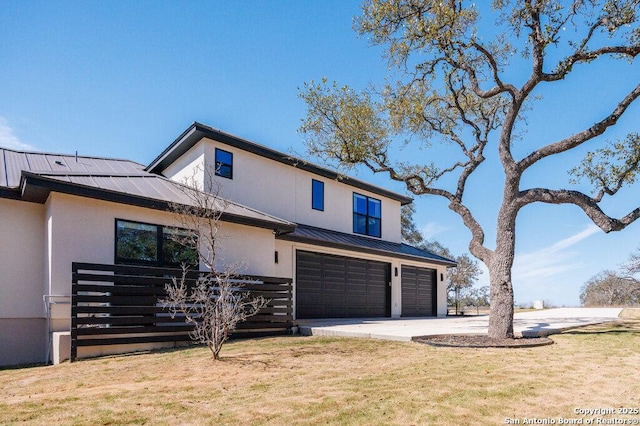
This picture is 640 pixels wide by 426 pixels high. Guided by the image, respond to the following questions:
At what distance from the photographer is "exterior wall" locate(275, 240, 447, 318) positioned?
13630mm

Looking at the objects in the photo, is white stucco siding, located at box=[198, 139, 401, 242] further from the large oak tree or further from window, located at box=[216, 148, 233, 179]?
the large oak tree

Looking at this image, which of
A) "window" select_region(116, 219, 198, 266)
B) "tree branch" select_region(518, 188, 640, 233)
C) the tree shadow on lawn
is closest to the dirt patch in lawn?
the tree shadow on lawn

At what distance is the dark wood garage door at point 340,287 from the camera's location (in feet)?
47.3

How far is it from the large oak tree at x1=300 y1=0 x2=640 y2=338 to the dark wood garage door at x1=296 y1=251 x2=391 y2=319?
4.44m

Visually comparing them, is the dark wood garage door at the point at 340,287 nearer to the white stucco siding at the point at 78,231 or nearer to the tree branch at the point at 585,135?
the white stucco siding at the point at 78,231

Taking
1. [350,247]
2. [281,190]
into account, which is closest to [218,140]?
[281,190]

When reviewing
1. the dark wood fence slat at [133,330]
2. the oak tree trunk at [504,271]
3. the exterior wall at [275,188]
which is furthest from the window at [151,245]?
the oak tree trunk at [504,271]

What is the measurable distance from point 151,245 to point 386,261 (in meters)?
10.3

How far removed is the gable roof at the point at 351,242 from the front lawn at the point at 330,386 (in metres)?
5.89

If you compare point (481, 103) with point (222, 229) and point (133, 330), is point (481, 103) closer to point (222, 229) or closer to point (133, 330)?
point (222, 229)

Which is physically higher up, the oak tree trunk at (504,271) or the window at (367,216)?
the window at (367,216)

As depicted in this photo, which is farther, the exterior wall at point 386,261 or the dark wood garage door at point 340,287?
the dark wood garage door at point 340,287

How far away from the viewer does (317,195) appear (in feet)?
54.7

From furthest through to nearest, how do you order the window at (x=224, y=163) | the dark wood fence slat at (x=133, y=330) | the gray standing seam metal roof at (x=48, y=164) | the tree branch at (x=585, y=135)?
the window at (x=224, y=163)
the gray standing seam metal roof at (x=48, y=164)
the tree branch at (x=585, y=135)
the dark wood fence slat at (x=133, y=330)
